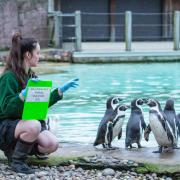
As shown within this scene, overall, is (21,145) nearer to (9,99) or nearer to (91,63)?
(9,99)

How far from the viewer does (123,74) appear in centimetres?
1335

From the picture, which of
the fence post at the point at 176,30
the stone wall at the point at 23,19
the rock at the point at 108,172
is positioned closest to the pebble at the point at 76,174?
the rock at the point at 108,172

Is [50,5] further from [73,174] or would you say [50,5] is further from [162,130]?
[73,174]

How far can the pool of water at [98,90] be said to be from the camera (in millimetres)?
6684

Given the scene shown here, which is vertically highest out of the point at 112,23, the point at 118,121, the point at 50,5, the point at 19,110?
the point at 50,5

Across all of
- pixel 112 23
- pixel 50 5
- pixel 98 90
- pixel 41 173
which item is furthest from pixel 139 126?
pixel 112 23

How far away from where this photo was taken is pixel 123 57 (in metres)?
16.3

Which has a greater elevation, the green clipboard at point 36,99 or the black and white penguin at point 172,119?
the green clipboard at point 36,99

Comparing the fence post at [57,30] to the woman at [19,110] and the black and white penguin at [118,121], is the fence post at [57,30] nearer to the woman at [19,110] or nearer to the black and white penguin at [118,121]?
the black and white penguin at [118,121]

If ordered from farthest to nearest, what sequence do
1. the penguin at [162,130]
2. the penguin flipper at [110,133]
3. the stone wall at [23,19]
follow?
the stone wall at [23,19] → the penguin flipper at [110,133] → the penguin at [162,130]

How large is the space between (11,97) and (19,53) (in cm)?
34

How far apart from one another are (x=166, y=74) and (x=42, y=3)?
25.5ft

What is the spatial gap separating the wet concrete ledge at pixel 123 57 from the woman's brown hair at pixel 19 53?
11.6m

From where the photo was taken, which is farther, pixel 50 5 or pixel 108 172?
pixel 50 5
